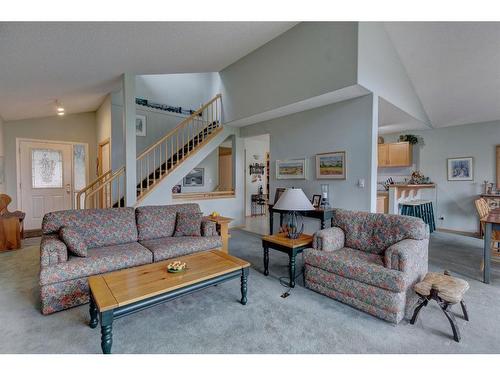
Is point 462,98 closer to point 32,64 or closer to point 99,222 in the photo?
point 99,222

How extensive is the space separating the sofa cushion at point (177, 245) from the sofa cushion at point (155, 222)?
0.44ft

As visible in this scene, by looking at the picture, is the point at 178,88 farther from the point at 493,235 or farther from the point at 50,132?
the point at 493,235

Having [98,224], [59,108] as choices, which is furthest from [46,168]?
[98,224]

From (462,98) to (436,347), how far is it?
4.75 meters

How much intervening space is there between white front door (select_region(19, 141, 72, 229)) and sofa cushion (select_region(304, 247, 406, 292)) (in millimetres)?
6268

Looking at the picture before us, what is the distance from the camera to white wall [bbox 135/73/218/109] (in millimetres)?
6578

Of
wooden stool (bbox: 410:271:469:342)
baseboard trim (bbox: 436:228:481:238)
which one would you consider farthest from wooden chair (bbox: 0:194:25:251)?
baseboard trim (bbox: 436:228:481:238)

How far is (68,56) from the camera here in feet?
10.5

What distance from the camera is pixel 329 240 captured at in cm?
281

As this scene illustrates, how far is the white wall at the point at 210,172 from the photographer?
24.9 feet

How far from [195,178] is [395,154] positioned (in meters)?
5.31

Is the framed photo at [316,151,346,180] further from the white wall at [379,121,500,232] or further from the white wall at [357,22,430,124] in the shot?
the white wall at [379,121,500,232]
